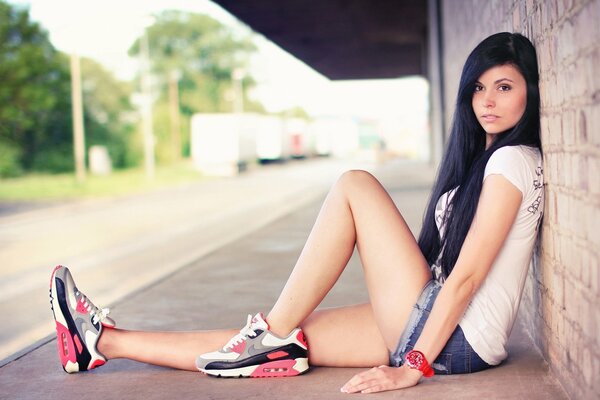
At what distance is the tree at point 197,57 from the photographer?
76.8 metres

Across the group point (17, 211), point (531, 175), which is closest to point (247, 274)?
A: point (531, 175)

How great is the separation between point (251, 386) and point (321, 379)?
0.28m

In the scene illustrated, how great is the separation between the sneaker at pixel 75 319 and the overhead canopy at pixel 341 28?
11.0 m

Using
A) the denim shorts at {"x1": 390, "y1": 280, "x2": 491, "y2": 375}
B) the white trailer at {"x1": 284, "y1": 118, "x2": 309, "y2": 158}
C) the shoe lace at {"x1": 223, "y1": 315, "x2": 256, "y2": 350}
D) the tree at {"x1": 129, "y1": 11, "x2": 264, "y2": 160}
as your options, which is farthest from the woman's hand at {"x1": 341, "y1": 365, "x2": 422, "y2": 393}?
the tree at {"x1": 129, "y1": 11, "x2": 264, "y2": 160}

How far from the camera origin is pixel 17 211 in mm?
18562

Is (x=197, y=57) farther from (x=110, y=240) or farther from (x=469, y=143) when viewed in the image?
(x=469, y=143)

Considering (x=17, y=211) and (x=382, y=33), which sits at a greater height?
(x=382, y=33)

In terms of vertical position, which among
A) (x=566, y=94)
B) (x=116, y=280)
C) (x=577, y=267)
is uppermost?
(x=566, y=94)

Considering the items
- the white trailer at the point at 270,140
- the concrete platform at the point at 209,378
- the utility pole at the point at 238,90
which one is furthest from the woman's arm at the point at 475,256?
the utility pole at the point at 238,90

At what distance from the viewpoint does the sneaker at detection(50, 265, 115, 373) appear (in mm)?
3516

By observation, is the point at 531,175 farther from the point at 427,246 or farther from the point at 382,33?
the point at 382,33

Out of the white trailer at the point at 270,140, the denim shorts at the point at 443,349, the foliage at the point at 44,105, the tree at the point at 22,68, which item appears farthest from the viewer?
the white trailer at the point at 270,140

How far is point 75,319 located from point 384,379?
1.30 m

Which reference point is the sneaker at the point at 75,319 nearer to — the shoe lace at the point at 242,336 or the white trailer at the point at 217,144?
the shoe lace at the point at 242,336
